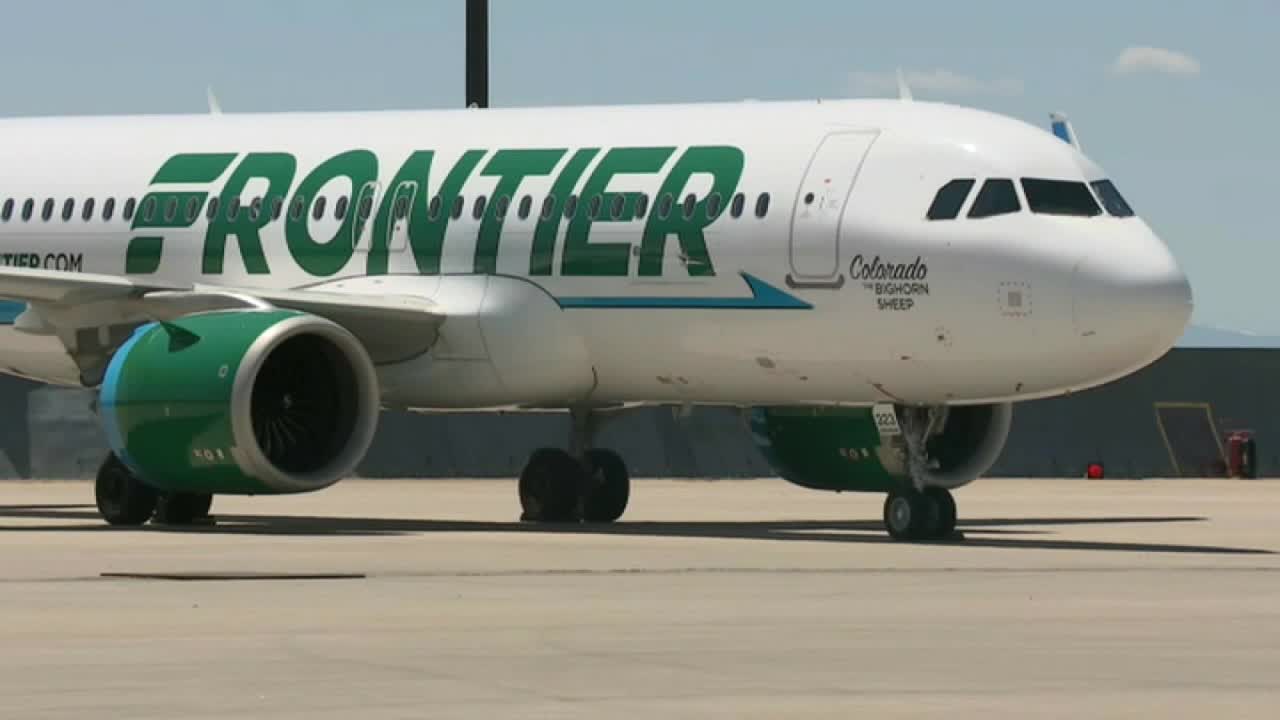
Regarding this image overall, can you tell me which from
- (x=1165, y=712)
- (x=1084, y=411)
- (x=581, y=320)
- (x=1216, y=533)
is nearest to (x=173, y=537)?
(x=581, y=320)

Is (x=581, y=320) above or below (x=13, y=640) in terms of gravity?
above

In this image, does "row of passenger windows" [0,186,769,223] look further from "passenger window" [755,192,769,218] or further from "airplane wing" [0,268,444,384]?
"airplane wing" [0,268,444,384]

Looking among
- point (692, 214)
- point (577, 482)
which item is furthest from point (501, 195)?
point (577, 482)

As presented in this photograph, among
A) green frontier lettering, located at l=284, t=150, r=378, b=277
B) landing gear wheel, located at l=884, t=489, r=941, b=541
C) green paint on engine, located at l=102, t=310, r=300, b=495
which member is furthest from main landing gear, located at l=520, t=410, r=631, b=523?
landing gear wheel, located at l=884, t=489, r=941, b=541

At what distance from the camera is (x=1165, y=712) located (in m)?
12.5

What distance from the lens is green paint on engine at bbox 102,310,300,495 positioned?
27.8 meters

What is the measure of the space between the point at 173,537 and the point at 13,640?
12.1 meters

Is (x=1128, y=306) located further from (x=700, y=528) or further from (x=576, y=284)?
(x=700, y=528)

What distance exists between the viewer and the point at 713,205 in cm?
2908

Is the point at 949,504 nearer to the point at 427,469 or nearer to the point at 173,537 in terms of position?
the point at 173,537

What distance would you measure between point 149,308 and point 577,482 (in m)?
5.26

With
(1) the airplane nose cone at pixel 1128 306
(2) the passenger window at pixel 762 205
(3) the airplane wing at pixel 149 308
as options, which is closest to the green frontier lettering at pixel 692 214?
(2) the passenger window at pixel 762 205

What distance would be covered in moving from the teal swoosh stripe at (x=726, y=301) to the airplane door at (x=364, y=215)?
291cm

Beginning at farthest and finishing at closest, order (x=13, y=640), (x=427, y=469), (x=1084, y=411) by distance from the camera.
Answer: (x=1084, y=411) → (x=427, y=469) → (x=13, y=640)
